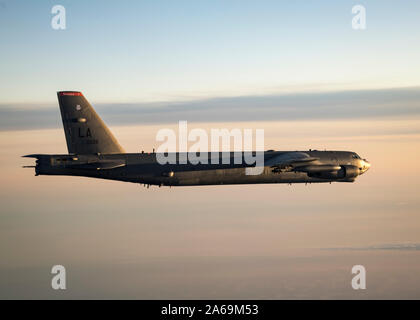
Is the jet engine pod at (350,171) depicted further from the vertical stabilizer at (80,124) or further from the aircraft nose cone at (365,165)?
the vertical stabilizer at (80,124)

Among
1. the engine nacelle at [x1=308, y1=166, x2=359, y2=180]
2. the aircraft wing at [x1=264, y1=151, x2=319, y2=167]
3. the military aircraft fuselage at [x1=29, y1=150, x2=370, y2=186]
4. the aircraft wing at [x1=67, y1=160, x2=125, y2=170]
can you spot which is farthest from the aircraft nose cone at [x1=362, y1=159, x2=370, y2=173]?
the aircraft wing at [x1=67, y1=160, x2=125, y2=170]

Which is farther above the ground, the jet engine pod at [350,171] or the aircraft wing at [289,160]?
the aircraft wing at [289,160]

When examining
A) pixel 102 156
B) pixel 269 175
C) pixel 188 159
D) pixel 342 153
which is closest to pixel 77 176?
pixel 102 156

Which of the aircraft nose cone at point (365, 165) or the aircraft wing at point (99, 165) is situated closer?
the aircraft wing at point (99, 165)

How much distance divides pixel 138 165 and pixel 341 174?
22467 mm

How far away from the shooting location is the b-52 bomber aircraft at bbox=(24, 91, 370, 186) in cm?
5752

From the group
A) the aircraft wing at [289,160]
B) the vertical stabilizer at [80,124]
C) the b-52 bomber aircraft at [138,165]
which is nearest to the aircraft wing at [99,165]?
the b-52 bomber aircraft at [138,165]

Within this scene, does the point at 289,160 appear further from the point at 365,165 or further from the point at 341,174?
the point at 365,165

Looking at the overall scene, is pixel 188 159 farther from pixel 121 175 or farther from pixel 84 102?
pixel 84 102

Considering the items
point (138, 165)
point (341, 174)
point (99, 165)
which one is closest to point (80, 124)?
point (99, 165)

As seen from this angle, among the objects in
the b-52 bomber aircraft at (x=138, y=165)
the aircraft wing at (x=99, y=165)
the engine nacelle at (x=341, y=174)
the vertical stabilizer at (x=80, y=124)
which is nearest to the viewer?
the aircraft wing at (x=99, y=165)

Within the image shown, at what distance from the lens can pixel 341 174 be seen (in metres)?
66.3

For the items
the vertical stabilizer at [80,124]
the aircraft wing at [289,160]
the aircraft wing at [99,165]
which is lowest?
the aircraft wing at [99,165]

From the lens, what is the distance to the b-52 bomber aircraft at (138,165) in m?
57.5
